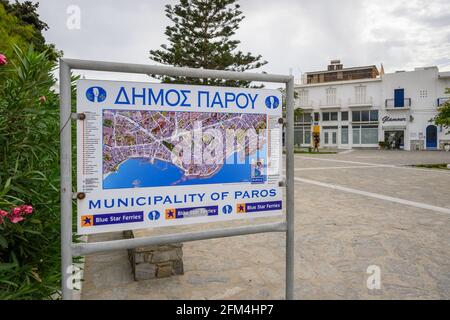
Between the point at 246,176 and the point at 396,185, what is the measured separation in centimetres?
874

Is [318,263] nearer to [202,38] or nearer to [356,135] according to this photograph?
[202,38]

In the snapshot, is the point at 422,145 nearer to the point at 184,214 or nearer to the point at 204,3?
the point at 204,3

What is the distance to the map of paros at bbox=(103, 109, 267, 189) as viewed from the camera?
2.12 m

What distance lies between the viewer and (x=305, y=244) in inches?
176

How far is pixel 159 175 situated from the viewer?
7.31ft

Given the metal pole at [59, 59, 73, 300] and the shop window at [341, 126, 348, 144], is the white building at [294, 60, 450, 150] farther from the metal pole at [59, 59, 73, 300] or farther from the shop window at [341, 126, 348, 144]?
the metal pole at [59, 59, 73, 300]

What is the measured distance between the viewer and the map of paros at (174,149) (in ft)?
6.95

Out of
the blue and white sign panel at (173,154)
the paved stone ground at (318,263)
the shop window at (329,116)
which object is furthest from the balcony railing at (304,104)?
the blue and white sign panel at (173,154)

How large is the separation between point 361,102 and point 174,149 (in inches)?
1662

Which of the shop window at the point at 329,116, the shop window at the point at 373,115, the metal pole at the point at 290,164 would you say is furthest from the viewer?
the shop window at the point at 329,116

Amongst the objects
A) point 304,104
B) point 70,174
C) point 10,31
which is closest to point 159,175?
point 70,174

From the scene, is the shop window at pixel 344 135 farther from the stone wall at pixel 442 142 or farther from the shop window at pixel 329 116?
the stone wall at pixel 442 142

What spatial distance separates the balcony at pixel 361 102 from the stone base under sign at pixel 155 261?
40.9m

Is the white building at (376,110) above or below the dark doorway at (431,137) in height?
above
